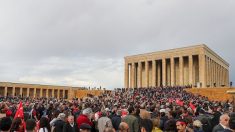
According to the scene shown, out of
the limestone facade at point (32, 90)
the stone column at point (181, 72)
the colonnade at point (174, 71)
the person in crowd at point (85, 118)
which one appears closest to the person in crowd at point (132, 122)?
the person in crowd at point (85, 118)

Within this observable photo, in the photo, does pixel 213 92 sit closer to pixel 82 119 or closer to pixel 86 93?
pixel 86 93

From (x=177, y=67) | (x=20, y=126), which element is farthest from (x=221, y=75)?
(x=20, y=126)

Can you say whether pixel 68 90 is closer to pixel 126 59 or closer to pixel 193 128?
pixel 126 59

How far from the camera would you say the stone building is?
57125 mm

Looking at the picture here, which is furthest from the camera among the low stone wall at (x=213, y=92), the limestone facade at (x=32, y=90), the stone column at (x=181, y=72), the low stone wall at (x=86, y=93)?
the limestone facade at (x=32, y=90)

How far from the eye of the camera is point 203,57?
5559 centimetres

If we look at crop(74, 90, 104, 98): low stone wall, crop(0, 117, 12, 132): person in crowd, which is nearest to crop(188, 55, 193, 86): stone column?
crop(74, 90, 104, 98): low stone wall

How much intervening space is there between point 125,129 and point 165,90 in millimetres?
40194

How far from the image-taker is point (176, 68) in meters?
63.2

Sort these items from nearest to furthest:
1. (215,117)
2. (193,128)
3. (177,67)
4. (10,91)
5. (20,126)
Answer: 1. (20,126)
2. (193,128)
3. (215,117)
4. (177,67)
5. (10,91)

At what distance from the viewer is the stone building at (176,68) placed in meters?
57.1

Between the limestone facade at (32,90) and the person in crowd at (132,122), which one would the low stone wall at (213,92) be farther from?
the person in crowd at (132,122)

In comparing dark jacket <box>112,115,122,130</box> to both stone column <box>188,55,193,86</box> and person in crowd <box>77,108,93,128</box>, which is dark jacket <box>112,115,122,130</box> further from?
stone column <box>188,55,193,86</box>

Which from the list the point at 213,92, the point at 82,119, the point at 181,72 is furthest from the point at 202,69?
the point at 82,119
